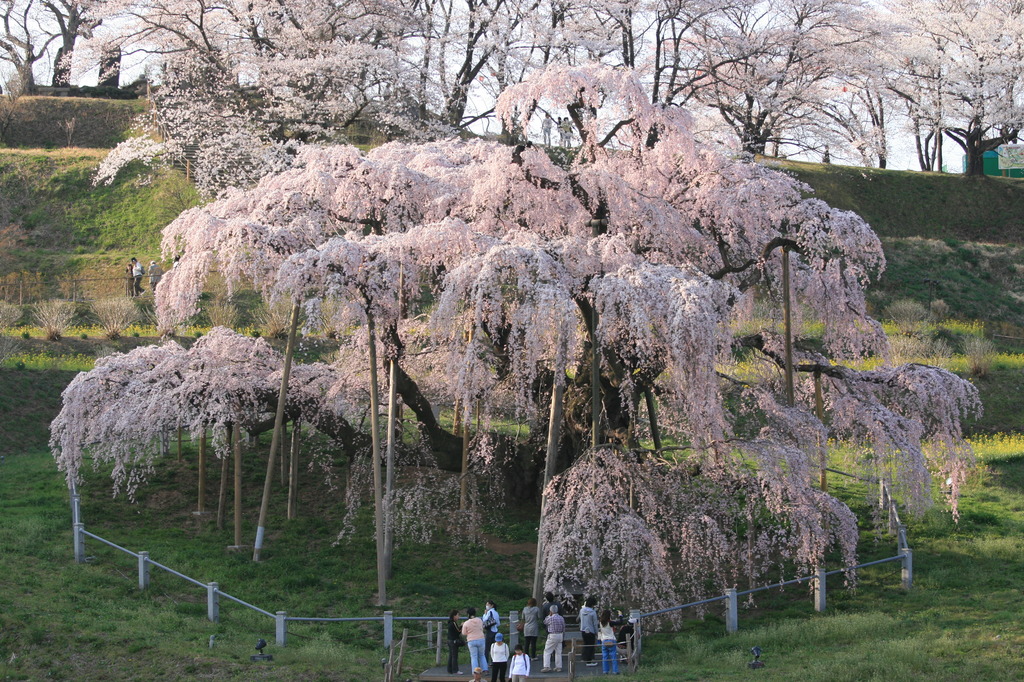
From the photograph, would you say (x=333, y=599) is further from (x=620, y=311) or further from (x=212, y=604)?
(x=620, y=311)

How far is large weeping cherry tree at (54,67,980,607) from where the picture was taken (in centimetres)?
1588

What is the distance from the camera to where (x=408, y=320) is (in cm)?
2002

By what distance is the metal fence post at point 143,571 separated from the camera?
685 inches

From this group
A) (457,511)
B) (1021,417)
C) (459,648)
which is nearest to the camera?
(459,648)

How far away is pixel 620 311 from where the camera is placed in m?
15.6

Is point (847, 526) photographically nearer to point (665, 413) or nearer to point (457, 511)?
point (665, 413)

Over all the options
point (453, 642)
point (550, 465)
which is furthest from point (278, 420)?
point (453, 642)

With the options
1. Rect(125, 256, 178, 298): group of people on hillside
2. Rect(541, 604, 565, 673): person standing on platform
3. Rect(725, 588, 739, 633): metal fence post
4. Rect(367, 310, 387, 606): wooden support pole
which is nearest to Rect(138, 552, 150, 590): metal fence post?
Rect(367, 310, 387, 606): wooden support pole

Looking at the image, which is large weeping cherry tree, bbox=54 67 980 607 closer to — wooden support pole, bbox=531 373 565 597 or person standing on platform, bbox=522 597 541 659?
wooden support pole, bbox=531 373 565 597

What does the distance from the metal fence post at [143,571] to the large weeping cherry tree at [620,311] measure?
428 cm

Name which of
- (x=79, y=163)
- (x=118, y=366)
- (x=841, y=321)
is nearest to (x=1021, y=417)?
(x=841, y=321)

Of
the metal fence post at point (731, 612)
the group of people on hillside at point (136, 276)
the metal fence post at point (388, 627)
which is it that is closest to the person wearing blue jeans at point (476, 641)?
the metal fence post at point (388, 627)

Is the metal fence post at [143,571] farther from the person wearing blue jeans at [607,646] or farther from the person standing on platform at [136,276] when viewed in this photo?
the person standing on platform at [136,276]

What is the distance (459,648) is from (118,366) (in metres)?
9.32
